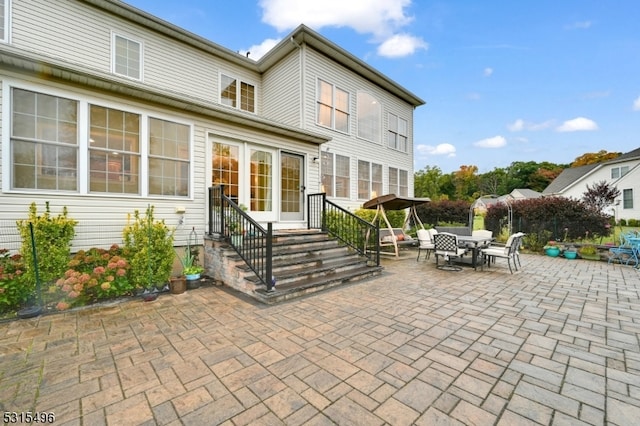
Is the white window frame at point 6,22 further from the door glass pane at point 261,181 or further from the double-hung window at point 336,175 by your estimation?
the double-hung window at point 336,175

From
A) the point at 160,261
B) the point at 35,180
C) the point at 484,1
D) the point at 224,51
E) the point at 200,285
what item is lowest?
the point at 200,285

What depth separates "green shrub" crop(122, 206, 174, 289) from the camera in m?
4.48

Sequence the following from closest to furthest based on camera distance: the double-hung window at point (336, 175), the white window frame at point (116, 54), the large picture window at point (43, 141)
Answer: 1. the large picture window at point (43, 141)
2. the white window frame at point (116, 54)
3. the double-hung window at point (336, 175)

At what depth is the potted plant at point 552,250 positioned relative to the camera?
9118 mm

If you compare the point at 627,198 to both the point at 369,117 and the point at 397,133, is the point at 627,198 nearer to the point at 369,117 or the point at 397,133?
the point at 397,133

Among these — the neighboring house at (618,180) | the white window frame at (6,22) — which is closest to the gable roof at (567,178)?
the neighboring house at (618,180)

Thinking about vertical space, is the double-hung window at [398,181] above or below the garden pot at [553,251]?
above

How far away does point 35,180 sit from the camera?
14.2ft

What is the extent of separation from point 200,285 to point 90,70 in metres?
4.22

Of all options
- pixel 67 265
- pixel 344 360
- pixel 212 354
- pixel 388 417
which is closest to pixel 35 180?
pixel 67 265

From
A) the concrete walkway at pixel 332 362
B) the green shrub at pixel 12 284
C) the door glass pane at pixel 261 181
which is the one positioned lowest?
the concrete walkway at pixel 332 362

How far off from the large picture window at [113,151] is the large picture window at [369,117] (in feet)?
26.7

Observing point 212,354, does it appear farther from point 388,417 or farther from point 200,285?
point 200,285

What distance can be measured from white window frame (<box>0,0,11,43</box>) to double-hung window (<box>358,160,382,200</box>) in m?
10.5
